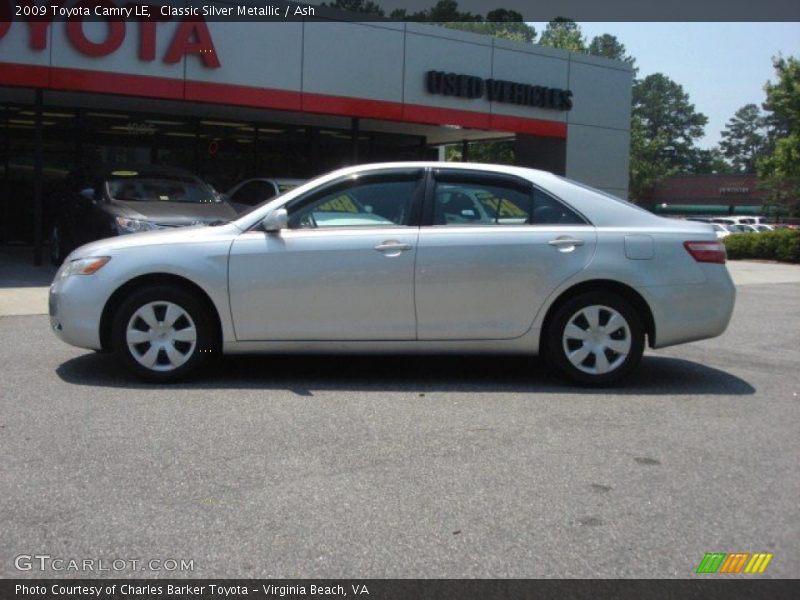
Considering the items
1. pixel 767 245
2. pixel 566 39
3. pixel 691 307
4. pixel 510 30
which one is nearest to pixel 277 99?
pixel 691 307

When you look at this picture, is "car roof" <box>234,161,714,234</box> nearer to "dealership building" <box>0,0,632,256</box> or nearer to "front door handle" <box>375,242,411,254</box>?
"front door handle" <box>375,242,411,254</box>

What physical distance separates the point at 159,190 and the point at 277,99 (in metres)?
4.53

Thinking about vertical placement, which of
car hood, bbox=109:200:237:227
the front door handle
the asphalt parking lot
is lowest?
the asphalt parking lot

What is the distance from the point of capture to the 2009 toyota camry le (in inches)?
247

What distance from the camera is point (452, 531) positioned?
3814 mm

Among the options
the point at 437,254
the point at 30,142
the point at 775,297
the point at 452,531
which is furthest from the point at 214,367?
the point at 30,142

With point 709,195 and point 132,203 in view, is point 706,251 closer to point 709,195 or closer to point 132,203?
point 132,203

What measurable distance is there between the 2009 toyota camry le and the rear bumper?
11mm

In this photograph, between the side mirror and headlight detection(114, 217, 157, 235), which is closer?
the side mirror

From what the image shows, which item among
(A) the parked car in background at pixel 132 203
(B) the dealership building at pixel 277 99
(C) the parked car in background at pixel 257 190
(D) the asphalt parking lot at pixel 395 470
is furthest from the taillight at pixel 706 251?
(B) the dealership building at pixel 277 99

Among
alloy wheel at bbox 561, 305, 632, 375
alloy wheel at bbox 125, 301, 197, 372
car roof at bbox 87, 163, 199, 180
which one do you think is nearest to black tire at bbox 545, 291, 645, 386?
alloy wheel at bbox 561, 305, 632, 375

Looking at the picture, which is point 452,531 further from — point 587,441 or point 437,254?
point 437,254

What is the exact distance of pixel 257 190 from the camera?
47.2ft
